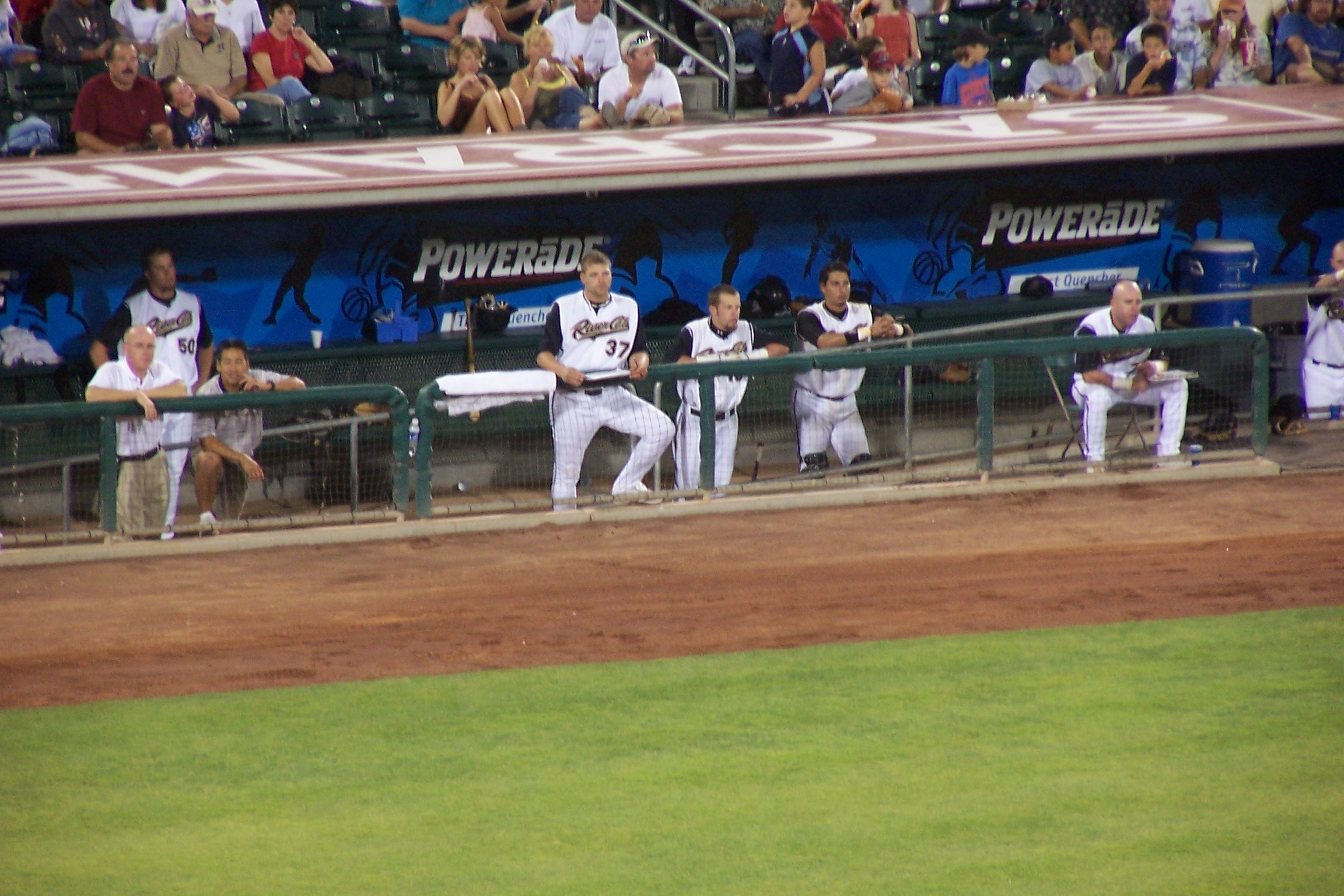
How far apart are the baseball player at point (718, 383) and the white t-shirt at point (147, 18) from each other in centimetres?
463

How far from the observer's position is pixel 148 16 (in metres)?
11.3

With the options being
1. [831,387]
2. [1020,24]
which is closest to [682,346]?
[831,387]

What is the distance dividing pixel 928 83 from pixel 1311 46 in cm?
333

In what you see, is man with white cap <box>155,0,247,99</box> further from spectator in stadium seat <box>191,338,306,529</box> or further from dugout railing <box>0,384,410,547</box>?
dugout railing <box>0,384,410,547</box>

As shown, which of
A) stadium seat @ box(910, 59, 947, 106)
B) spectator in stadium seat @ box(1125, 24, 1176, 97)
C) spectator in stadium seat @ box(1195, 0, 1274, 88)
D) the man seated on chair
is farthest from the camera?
spectator in stadium seat @ box(1195, 0, 1274, 88)

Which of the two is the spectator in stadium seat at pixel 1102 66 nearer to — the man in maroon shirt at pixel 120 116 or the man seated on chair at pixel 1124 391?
the man seated on chair at pixel 1124 391

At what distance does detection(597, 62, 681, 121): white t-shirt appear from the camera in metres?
11.3

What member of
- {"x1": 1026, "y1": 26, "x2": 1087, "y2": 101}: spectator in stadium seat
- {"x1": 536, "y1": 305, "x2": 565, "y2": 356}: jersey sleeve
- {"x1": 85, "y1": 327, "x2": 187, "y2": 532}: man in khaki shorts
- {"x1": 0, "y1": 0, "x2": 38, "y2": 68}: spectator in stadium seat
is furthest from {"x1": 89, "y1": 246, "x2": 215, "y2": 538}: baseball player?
{"x1": 1026, "y1": 26, "x2": 1087, "y2": 101}: spectator in stadium seat

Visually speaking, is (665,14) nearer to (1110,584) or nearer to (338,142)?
(338,142)

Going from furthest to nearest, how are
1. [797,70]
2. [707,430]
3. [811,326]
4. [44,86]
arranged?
1. [797,70]
2. [44,86]
3. [811,326]
4. [707,430]

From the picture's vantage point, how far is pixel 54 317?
400 inches

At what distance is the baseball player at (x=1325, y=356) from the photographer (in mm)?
10742

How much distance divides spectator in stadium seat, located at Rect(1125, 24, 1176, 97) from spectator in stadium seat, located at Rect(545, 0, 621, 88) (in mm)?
4127

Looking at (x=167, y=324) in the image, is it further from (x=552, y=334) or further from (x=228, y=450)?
(x=552, y=334)
